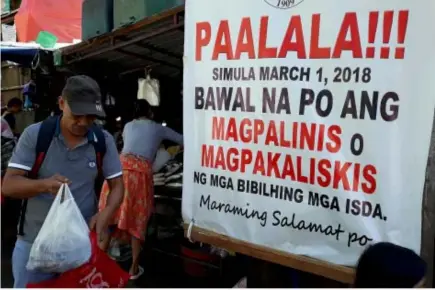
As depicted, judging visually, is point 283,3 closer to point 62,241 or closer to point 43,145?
point 43,145

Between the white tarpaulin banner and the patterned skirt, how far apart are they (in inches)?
87.1

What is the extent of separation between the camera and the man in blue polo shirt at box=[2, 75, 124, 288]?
8.73 ft

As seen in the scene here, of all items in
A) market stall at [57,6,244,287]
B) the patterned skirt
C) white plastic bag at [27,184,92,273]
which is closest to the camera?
white plastic bag at [27,184,92,273]

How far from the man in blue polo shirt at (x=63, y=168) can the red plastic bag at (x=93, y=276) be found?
0.44ft

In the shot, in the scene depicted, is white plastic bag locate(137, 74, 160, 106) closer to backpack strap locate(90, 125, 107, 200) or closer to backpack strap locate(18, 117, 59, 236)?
backpack strap locate(90, 125, 107, 200)

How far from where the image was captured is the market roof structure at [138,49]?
14.4 feet

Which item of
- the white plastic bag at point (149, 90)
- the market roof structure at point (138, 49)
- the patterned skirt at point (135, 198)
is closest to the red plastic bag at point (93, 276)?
the market roof structure at point (138, 49)

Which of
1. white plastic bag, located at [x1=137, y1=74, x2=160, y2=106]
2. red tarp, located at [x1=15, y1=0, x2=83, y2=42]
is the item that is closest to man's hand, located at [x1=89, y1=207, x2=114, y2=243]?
white plastic bag, located at [x1=137, y1=74, x2=160, y2=106]

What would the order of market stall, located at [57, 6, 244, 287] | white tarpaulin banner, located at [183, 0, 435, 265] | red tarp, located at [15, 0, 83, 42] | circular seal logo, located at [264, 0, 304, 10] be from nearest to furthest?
white tarpaulin banner, located at [183, 0, 435, 265] → circular seal logo, located at [264, 0, 304, 10] → market stall, located at [57, 6, 244, 287] → red tarp, located at [15, 0, 83, 42]

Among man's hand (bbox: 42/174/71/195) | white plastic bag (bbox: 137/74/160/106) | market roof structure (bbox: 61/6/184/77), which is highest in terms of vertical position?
market roof structure (bbox: 61/6/184/77)

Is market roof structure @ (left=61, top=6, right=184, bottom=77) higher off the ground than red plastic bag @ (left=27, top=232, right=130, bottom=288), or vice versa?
market roof structure @ (left=61, top=6, right=184, bottom=77)

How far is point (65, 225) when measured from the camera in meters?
2.45

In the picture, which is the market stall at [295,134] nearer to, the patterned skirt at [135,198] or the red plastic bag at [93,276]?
the red plastic bag at [93,276]

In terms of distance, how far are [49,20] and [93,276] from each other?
32.6 ft
